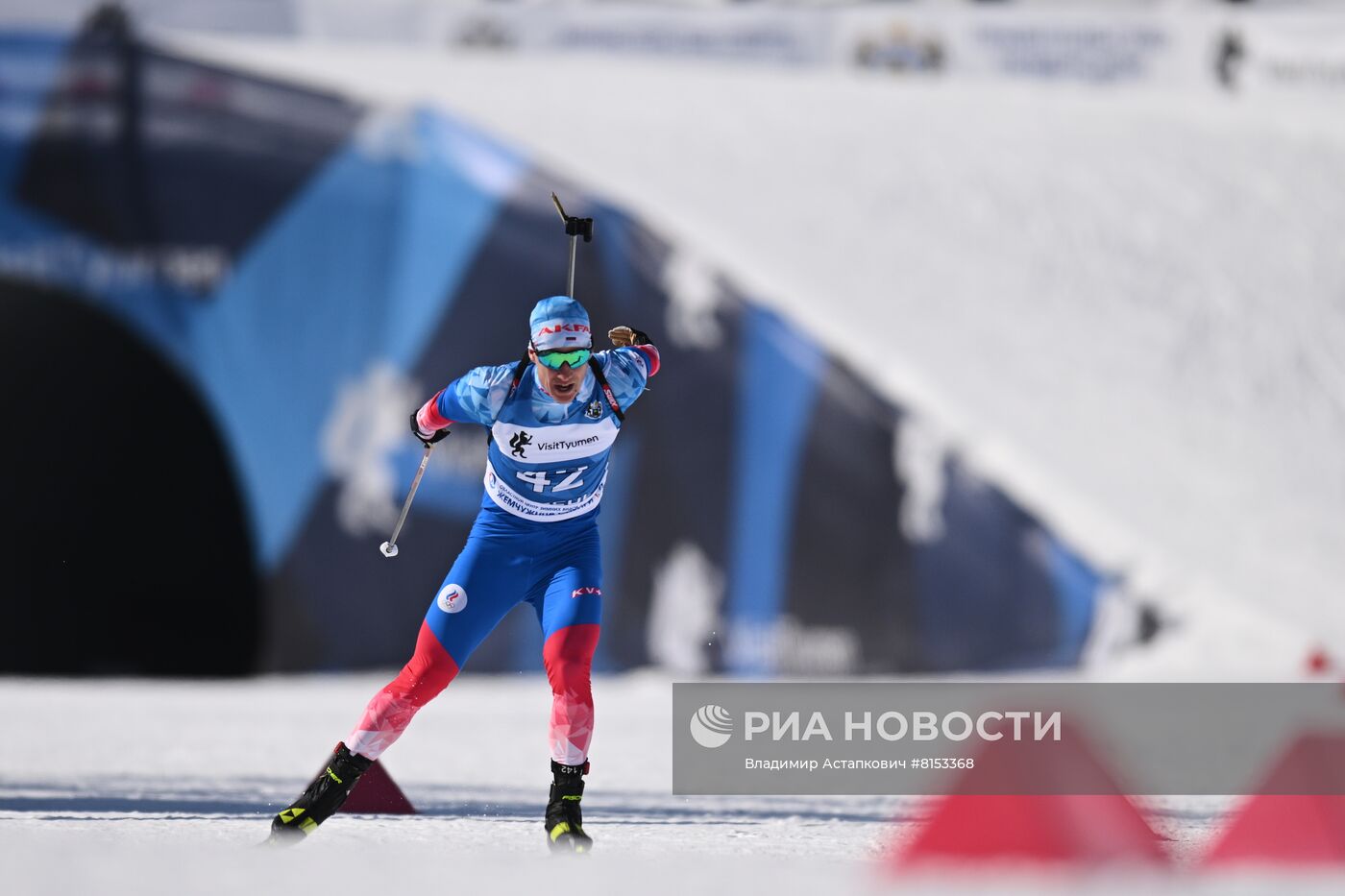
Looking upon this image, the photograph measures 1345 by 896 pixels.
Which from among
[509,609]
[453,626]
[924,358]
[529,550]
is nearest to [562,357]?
[529,550]

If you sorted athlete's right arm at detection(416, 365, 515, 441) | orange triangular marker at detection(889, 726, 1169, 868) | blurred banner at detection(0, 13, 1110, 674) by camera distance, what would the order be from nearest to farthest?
orange triangular marker at detection(889, 726, 1169, 868)
athlete's right arm at detection(416, 365, 515, 441)
blurred banner at detection(0, 13, 1110, 674)

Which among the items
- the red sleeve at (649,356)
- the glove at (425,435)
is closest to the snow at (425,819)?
the glove at (425,435)

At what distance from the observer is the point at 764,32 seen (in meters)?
21.8

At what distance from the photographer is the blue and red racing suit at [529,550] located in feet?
19.1

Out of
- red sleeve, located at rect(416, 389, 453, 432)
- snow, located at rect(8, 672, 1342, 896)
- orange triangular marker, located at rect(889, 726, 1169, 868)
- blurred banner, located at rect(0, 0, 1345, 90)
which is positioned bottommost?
snow, located at rect(8, 672, 1342, 896)

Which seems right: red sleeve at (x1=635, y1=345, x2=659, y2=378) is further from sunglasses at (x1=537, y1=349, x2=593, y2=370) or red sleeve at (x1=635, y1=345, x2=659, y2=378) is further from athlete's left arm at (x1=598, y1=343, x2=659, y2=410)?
sunglasses at (x1=537, y1=349, x2=593, y2=370)

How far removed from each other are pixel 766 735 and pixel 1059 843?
2724mm

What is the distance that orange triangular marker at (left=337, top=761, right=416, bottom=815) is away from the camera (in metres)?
6.58

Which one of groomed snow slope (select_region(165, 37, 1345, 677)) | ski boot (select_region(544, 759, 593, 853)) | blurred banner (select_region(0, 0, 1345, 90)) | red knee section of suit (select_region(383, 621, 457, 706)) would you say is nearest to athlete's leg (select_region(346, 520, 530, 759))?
red knee section of suit (select_region(383, 621, 457, 706))

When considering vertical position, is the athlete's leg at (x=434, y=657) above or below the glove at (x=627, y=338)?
below

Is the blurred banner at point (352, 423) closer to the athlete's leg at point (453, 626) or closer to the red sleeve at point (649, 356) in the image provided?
the red sleeve at point (649, 356)

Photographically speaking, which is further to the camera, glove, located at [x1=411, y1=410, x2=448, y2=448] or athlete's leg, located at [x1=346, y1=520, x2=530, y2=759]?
glove, located at [x1=411, y1=410, x2=448, y2=448]

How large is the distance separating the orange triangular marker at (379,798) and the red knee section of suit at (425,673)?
84cm

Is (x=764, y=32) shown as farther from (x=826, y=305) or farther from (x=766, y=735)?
(x=766, y=735)
